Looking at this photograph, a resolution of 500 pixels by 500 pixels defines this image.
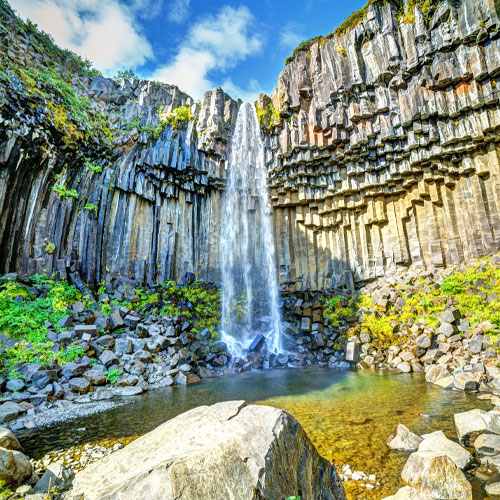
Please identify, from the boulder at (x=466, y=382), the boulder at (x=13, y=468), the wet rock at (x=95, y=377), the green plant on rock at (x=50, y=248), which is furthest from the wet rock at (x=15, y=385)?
the boulder at (x=466, y=382)

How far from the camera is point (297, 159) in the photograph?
18.7 metres

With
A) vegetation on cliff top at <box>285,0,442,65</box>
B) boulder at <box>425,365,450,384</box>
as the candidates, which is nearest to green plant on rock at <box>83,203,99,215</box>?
vegetation on cliff top at <box>285,0,442,65</box>

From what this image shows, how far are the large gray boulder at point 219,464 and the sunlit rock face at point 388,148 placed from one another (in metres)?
14.9

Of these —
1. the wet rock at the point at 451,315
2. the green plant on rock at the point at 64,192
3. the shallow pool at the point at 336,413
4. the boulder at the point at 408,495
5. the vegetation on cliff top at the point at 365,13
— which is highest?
the vegetation on cliff top at the point at 365,13

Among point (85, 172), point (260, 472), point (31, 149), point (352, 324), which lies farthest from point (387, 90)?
point (260, 472)

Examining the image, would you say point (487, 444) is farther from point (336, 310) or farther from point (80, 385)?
point (336, 310)

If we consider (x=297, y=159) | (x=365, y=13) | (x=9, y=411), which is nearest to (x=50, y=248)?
(x=9, y=411)

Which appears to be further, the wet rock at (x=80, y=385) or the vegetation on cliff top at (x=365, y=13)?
the vegetation on cliff top at (x=365, y=13)

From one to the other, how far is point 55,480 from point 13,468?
48cm

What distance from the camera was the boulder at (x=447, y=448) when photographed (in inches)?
148

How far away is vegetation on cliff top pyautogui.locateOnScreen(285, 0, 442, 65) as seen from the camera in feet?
51.9

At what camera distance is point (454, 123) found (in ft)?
47.9

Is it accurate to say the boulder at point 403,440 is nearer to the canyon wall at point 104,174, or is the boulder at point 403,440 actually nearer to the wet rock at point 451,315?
the wet rock at point 451,315

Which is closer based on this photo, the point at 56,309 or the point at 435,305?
the point at 56,309
